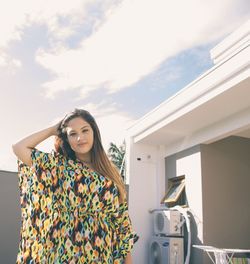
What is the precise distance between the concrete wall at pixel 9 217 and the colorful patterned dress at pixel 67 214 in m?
4.52

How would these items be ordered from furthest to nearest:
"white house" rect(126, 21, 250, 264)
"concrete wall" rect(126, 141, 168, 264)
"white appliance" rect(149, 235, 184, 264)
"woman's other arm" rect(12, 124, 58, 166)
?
"concrete wall" rect(126, 141, 168, 264) < "white appliance" rect(149, 235, 184, 264) < "white house" rect(126, 21, 250, 264) < "woman's other arm" rect(12, 124, 58, 166)

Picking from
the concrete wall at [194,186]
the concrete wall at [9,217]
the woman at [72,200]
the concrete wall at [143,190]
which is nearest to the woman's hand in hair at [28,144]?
the woman at [72,200]

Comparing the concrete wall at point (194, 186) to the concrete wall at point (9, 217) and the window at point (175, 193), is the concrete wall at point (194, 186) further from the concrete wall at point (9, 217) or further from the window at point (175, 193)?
the concrete wall at point (9, 217)

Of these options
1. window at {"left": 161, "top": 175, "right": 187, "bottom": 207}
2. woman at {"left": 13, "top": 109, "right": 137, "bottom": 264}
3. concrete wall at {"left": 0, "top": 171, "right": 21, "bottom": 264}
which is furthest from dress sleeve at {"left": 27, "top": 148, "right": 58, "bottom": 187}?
window at {"left": 161, "top": 175, "right": 187, "bottom": 207}

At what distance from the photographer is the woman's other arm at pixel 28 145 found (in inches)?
46.4

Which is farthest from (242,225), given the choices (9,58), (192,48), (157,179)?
(9,58)

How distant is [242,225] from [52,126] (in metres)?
5.30

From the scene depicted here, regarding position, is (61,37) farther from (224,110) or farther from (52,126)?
(52,126)

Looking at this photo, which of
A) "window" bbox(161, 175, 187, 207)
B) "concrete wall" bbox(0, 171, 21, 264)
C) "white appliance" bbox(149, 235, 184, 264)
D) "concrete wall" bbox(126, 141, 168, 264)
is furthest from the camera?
"concrete wall" bbox(126, 141, 168, 264)

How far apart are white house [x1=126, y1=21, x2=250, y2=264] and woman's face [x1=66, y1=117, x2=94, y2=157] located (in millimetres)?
3557

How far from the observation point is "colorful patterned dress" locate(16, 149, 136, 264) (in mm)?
1072

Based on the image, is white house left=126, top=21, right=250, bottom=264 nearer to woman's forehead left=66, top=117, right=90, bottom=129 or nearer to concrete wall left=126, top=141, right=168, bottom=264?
concrete wall left=126, top=141, right=168, bottom=264

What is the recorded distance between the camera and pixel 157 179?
687 centimetres

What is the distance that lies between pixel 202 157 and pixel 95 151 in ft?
16.1
